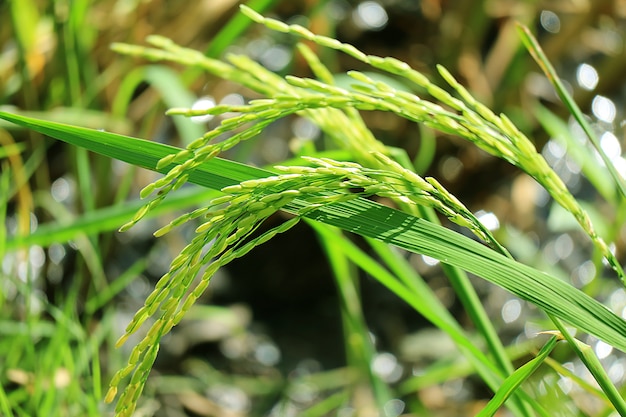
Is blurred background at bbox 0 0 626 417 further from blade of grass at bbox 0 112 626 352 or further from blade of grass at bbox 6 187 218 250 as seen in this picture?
blade of grass at bbox 0 112 626 352

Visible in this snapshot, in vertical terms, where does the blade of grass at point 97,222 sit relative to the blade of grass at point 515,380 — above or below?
above

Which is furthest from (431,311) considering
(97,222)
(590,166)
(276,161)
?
(276,161)

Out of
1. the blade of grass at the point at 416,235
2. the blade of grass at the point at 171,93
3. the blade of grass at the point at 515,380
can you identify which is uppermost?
the blade of grass at the point at 171,93

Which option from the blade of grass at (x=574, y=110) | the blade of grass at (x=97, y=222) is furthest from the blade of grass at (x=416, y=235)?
the blade of grass at (x=97, y=222)

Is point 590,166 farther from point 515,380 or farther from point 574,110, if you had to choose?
point 515,380

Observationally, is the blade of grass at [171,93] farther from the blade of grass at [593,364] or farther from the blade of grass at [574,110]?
the blade of grass at [593,364]

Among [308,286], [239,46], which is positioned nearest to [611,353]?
[308,286]
